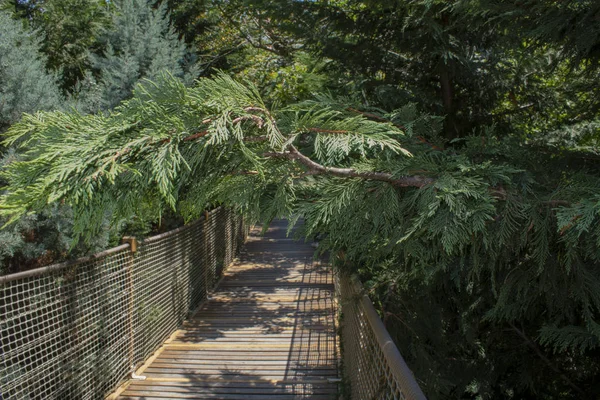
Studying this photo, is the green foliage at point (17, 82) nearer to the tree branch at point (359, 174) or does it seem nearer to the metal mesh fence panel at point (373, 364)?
the metal mesh fence panel at point (373, 364)

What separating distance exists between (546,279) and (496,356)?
9.13 ft

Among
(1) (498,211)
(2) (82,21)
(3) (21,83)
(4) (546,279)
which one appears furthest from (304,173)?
(2) (82,21)

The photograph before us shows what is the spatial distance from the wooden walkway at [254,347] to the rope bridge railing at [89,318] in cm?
35

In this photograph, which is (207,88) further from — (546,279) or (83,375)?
(83,375)

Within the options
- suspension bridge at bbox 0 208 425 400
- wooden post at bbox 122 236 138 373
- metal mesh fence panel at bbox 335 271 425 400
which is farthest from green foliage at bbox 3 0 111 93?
metal mesh fence panel at bbox 335 271 425 400

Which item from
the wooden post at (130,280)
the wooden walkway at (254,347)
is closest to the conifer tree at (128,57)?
the wooden post at (130,280)

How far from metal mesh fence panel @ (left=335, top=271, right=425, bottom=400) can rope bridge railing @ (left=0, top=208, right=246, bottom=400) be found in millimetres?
1079

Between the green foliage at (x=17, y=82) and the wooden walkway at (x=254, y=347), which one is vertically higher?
the green foliage at (x=17, y=82)

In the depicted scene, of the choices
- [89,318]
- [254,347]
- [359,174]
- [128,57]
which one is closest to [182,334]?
[254,347]

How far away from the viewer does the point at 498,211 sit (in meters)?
2.06

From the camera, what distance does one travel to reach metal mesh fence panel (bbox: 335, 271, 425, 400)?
6.91ft

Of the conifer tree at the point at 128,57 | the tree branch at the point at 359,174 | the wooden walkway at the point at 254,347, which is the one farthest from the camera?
the conifer tree at the point at 128,57

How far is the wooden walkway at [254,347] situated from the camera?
196 inches

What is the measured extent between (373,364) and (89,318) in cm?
267
